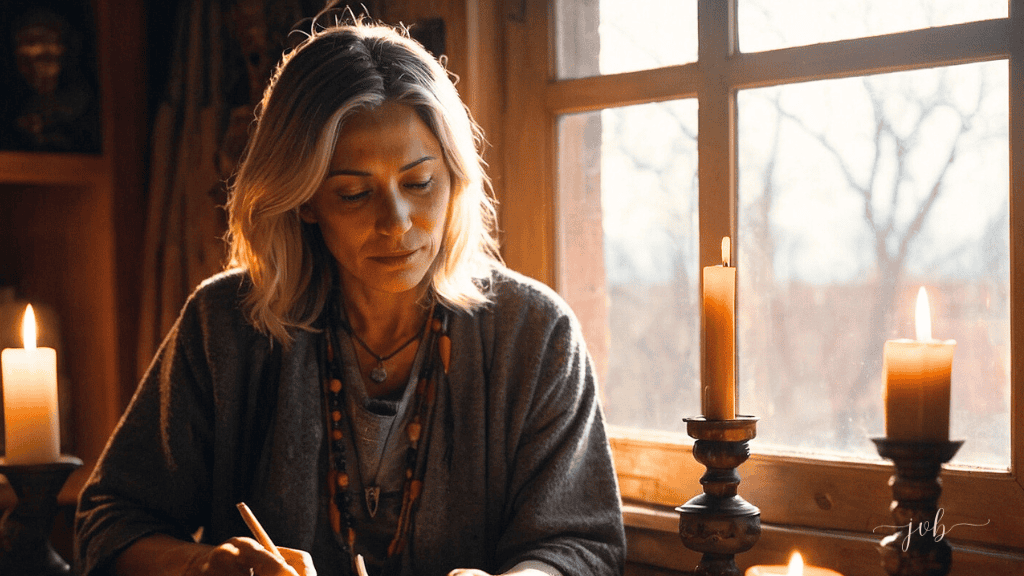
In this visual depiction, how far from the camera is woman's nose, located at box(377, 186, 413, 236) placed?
124 centimetres

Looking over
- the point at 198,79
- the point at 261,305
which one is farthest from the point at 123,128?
the point at 261,305

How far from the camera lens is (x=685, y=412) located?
1.52 meters

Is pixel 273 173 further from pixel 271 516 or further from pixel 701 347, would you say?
pixel 701 347

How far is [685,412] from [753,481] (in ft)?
0.56

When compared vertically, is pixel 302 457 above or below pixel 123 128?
below

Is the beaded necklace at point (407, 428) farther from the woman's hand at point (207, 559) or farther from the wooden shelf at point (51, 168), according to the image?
the wooden shelf at point (51, 168)

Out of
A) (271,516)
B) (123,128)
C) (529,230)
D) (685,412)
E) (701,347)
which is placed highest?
(123,128)

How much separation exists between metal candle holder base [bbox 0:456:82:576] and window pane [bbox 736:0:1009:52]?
109cm

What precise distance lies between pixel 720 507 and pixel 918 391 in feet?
0.82

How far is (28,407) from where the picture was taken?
1.26 meters

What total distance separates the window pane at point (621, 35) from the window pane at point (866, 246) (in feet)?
0.46

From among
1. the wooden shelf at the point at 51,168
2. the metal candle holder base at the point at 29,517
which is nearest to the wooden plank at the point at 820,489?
the metal candle holder base at the point at 29,517

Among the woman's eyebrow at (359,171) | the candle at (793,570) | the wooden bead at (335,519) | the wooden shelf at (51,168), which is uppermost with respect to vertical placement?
the wooden shelf at (51,168)

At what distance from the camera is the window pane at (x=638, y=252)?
4.92 ft
